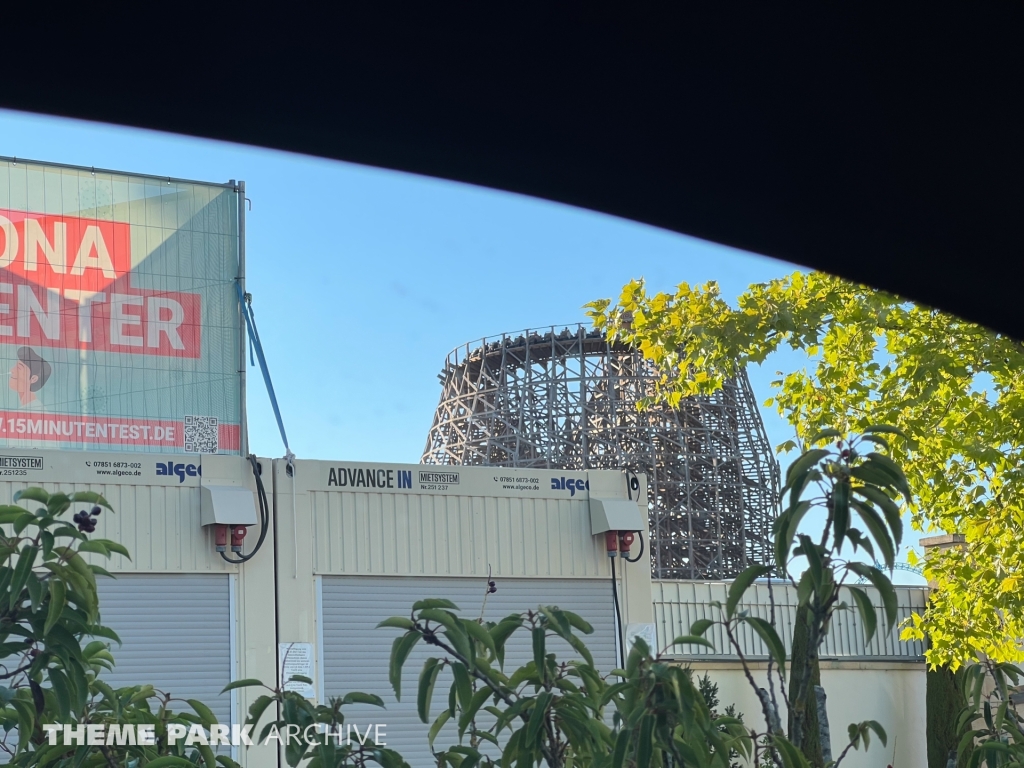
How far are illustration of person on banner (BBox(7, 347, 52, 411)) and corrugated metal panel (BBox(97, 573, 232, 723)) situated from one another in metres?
3.06

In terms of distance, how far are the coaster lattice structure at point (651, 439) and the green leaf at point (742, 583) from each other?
4593cm

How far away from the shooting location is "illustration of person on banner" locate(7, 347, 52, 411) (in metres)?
11.9

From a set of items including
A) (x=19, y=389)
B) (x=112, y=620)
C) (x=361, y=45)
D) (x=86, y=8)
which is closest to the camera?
(x=86, y=8)

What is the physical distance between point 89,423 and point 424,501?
3732 millimetres

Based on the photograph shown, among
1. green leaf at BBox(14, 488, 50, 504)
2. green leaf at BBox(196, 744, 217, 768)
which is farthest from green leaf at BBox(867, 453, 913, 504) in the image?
green leaf at BBox(14, 488, 50, 504)

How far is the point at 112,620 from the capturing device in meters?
9.52

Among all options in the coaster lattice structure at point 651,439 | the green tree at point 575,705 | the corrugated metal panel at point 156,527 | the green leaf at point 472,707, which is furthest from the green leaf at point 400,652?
the coaster lattice structure at point 651,439

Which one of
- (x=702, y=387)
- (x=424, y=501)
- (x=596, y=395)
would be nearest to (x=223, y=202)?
(x=424, y=501)

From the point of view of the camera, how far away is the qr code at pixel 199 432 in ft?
40.1

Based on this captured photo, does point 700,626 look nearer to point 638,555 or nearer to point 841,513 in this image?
point 841,513

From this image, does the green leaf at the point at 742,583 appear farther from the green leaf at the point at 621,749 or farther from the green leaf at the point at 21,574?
the green leaf at the point at 21,574

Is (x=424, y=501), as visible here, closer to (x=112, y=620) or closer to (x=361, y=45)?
(x=112, y=620)

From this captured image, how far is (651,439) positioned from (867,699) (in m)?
26.6

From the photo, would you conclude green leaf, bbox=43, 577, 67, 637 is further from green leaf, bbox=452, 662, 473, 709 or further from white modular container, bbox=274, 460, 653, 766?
white modular container, bbox=274, 460, 653, 766
